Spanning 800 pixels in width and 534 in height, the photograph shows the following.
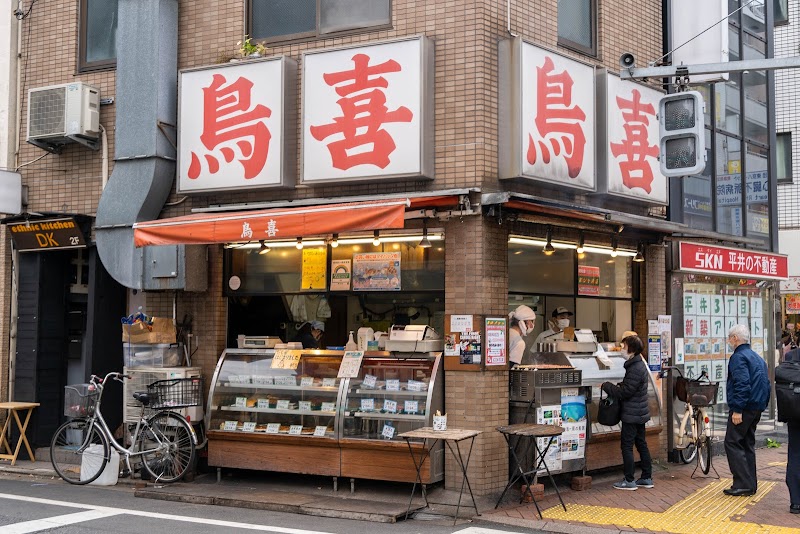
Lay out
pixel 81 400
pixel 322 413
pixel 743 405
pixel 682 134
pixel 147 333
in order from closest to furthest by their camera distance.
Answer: pixel 682 134 → pixel 743 405 → pixel 322 413 → pixel 81 400 → pixel 147 333

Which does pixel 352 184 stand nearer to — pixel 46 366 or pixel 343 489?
pixel 343 489

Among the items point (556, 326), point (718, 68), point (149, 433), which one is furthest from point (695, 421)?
point (149, 433)

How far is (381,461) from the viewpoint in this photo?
34.6 feet

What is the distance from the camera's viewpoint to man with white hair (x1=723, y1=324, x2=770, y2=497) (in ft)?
33.9

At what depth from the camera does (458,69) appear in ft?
35.2

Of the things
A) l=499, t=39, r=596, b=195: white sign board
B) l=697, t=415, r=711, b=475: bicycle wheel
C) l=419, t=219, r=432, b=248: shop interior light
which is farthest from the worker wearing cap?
l=697, t=415, r=711, b=475: bicycle wheel

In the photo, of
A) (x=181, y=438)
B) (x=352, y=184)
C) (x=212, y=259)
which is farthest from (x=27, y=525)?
(x=352, y=184)

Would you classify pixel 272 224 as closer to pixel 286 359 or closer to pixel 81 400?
pixel 286 359

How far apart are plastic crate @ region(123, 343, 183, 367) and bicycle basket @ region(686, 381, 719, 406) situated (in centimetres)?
722

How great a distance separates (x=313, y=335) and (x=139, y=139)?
3.66 metres

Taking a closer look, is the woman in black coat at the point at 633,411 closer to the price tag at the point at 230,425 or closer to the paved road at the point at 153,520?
the paved road at the point at 153,520

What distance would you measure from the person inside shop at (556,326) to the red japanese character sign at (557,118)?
80.6 inches

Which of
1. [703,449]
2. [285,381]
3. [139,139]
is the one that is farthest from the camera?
[139,139]

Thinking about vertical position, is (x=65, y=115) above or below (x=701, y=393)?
above
